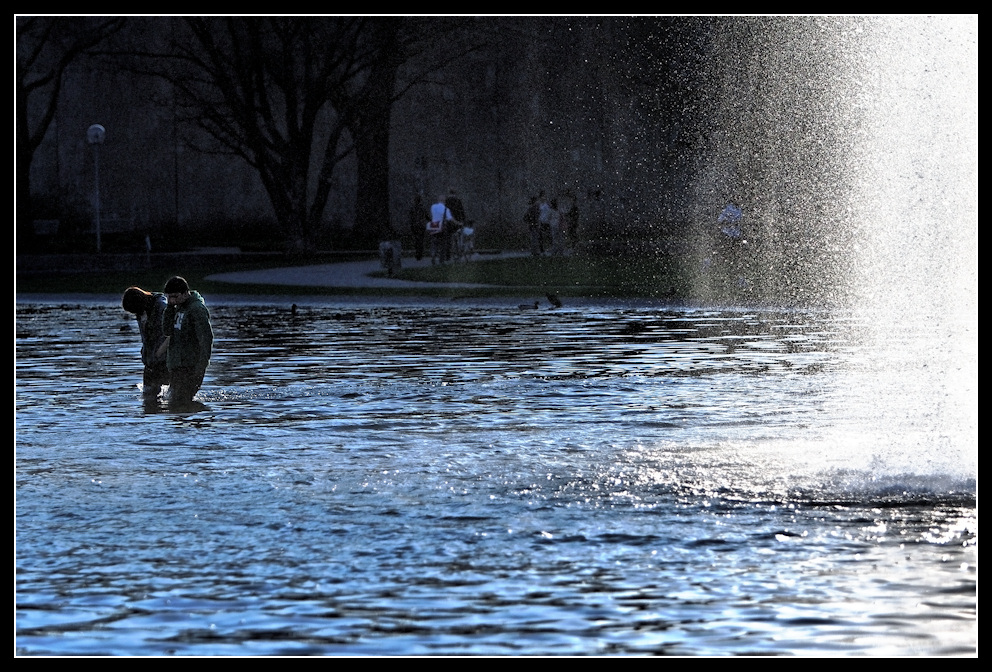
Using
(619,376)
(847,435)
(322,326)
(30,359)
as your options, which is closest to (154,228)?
(322,326)

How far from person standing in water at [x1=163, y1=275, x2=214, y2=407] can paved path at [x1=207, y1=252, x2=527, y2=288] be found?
17.7 meters

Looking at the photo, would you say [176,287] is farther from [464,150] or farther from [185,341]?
[464,150]

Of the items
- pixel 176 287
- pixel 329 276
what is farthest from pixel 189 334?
pixel 329 276

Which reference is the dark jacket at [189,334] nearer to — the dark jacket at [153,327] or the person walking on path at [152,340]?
the person walking on path at [152,340]

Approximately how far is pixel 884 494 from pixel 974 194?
9059 millimetres

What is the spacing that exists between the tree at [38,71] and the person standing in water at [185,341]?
29.2 metres

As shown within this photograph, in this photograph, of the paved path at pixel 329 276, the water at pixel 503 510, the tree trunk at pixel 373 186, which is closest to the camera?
the water at pixel 503 510

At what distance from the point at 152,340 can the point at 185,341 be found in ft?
1.96

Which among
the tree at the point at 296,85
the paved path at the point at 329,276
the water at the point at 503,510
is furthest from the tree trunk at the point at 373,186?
the water at the point at 503,510

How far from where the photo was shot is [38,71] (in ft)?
163

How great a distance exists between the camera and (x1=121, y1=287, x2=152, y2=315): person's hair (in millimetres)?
14406

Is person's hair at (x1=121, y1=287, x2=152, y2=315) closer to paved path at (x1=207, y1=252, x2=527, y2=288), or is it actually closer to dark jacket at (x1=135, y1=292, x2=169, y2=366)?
dark jacket at (x1=135, y1=292, x2=169, y2=366)

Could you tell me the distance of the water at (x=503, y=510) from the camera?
22.4 ft
